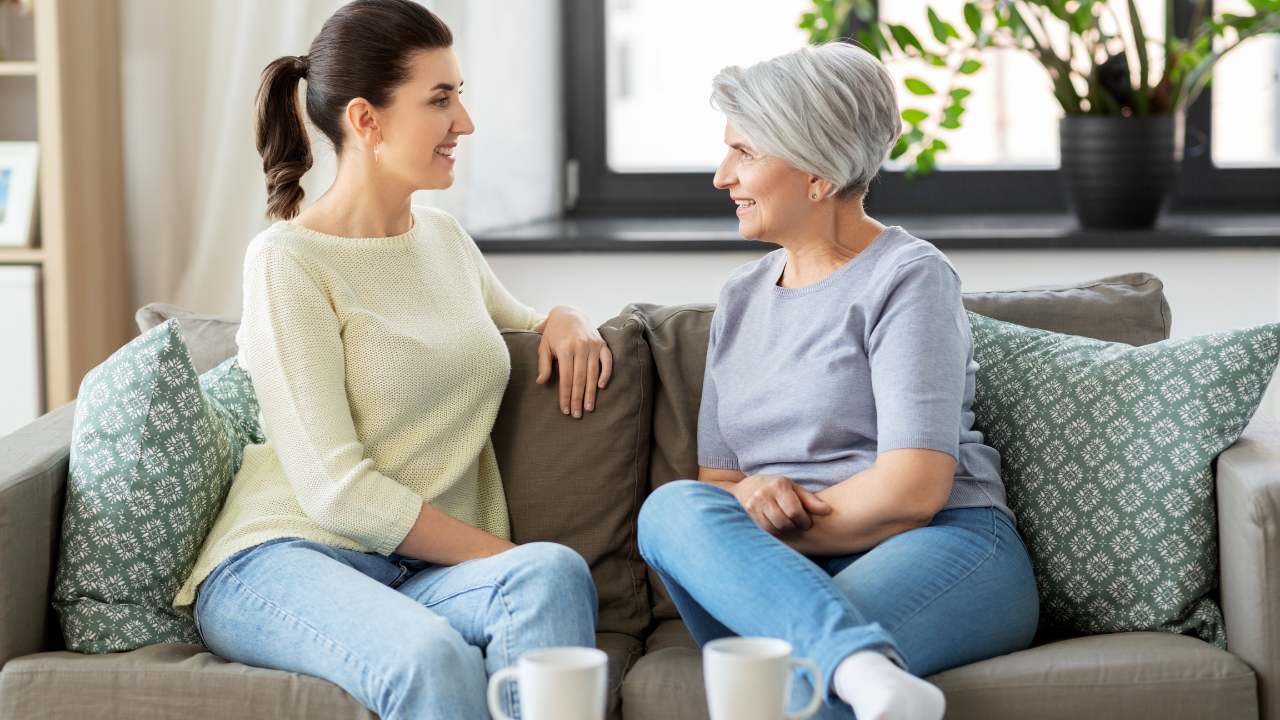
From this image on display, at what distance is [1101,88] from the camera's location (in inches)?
117

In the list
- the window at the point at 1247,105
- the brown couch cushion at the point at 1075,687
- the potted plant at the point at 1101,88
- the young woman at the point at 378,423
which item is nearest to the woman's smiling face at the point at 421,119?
the young woman at the point at 378,423

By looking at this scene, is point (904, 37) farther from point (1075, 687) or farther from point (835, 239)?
point (1075, 687)

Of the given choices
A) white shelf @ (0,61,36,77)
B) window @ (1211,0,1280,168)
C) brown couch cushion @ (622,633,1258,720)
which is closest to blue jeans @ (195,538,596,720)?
brown couch cushion @ (622,633,1258,720)

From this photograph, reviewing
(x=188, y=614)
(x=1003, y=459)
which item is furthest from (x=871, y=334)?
(x=188, y=614)

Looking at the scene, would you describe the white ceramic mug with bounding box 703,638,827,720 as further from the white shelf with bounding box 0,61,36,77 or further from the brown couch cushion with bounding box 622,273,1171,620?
the white shelf with bounding box 0,61,36,77

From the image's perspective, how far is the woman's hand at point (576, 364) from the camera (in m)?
2.02

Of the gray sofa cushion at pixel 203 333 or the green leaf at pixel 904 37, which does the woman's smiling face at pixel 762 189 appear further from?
the green leaf at pixel 904 37

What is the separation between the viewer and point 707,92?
351 cm

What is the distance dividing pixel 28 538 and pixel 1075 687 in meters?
1.21

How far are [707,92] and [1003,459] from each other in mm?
1807

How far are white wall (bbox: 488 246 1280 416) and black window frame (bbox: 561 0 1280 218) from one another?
18.7 inches

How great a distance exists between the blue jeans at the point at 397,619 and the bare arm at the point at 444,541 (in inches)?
1.1

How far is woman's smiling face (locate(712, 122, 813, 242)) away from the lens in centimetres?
182

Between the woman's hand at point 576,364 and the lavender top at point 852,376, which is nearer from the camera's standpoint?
the lavender top at point 852,376
